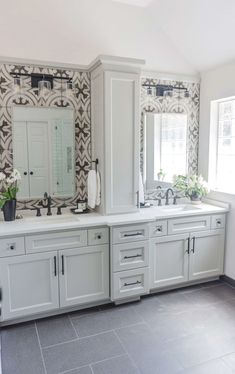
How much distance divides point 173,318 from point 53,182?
1757mm

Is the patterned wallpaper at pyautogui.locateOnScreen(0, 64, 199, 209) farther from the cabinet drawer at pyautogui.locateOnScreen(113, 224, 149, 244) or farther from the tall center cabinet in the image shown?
the cabinet drawer at pyautogui.locateOnScreen(113, 224, 149, 244)

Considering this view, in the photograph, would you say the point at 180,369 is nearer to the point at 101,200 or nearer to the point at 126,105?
the point at 101,200

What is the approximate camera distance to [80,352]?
7.33 feet

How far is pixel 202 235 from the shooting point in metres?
3.27

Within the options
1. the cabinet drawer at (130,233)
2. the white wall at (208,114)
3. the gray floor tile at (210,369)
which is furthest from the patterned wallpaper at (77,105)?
the gray floor tile at (210,369)

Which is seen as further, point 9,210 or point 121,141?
point 121,141

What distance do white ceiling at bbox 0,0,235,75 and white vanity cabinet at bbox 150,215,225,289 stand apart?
6.02ft

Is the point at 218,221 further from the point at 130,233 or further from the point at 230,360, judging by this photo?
the point at 230,360

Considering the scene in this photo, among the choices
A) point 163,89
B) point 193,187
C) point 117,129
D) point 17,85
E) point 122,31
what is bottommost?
point 193,187

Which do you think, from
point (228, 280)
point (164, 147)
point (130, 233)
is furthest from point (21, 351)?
point (164, 147)

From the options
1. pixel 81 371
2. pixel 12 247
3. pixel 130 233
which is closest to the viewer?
pixel 81 371

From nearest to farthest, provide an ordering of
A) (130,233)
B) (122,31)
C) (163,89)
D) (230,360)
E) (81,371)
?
(81,371) → (230,360) → (130,233) → (122,31) → (163,89)

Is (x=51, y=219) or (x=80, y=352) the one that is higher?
(x=51, y=219)

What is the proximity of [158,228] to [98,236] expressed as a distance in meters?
0.66
